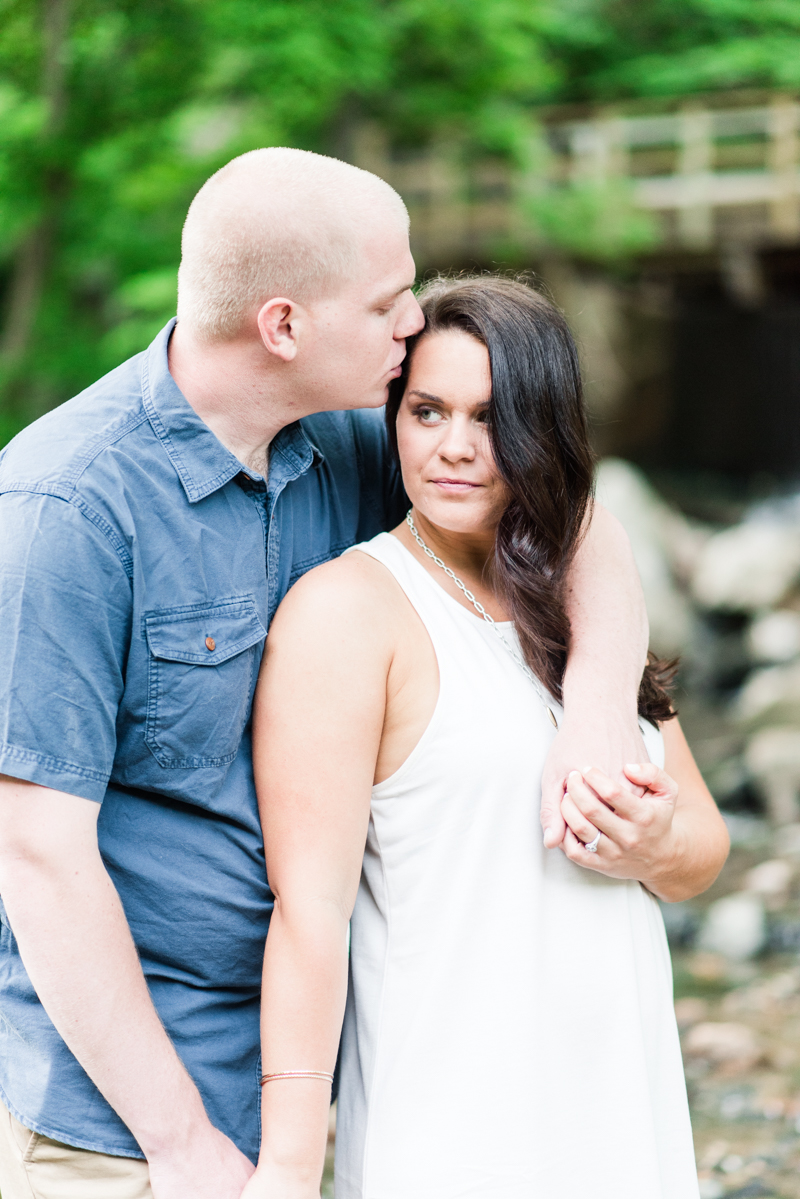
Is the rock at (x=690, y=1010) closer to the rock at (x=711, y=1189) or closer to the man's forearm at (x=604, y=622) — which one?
the rock at (x=711, y=1189)

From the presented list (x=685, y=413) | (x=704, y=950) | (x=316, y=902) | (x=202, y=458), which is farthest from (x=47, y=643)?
(x=685, y=413)

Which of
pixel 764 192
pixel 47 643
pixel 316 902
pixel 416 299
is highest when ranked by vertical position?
pixel 764 192

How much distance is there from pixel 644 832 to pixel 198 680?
26.0 inches

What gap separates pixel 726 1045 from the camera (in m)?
3.96

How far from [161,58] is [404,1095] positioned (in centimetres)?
742

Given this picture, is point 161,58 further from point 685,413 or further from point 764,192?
point 685,413

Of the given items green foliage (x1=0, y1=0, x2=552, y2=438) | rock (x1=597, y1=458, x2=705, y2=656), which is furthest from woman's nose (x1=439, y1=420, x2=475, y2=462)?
rock (x1=597, y1=458, x2=705, y2=656)

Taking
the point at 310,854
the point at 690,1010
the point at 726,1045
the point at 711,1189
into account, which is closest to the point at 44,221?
the point at 690,1010

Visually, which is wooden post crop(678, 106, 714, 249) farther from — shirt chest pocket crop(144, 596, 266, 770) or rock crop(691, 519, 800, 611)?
shirt chest pocket crop(144, 596, 266, 770)

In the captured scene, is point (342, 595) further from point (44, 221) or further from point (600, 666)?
point (44, 221)

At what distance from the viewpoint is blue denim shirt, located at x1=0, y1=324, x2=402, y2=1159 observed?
4.50ft

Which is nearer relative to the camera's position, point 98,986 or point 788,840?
point 98,986

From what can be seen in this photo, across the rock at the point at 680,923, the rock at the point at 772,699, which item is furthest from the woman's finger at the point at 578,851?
the rock at the point at 772,699

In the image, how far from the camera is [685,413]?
600 inches
